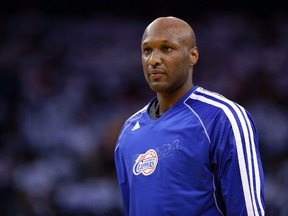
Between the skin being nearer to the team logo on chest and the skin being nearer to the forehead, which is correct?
the forehead

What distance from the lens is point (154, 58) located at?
122 inches

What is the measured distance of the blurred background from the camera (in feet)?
27.5

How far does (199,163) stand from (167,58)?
53 centimetres

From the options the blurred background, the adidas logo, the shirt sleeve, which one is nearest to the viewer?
the shirt sleeve

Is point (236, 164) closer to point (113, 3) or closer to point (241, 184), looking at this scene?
point (241, 184)

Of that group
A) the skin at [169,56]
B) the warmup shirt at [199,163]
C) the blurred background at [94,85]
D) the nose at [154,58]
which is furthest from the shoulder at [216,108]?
the blurred background at [94,85]

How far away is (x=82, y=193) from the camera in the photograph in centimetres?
833

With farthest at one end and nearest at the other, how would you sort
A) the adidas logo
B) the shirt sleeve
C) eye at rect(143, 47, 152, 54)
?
the adidas logo
eye at rect(143, 47, 152, 54)
the shirt sleeve

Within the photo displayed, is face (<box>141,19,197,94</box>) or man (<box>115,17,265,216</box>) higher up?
face (<box>141,19,197,94</box>)

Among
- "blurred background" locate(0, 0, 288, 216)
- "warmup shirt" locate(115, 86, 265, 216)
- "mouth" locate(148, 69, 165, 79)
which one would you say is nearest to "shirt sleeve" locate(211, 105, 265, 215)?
"warmup shirt" locate(115, 86, 265, 216)

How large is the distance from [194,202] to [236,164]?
0.25 metres

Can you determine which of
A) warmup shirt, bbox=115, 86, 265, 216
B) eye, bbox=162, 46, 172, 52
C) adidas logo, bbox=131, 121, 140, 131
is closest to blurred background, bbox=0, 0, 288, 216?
adidas logo, bbox=131, 121, 140, 131

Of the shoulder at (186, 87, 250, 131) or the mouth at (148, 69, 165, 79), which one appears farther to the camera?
the mouth at (148, 69, 165, 79)

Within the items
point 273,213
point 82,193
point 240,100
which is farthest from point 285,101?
point 82,193
